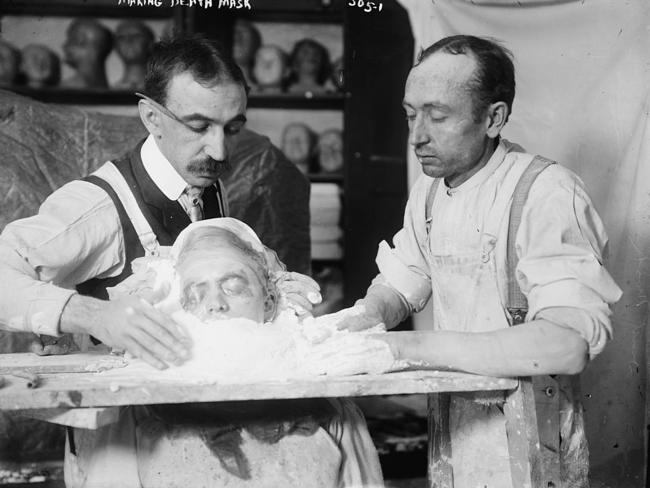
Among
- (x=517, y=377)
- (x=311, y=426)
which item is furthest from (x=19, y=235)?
(x=517, y=377)

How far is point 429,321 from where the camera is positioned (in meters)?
4.76

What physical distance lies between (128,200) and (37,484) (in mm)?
2194

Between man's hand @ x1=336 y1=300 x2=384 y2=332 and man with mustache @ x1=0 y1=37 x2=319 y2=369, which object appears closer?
man's hand @ x1=336 y1=300 x2=384 y2=332

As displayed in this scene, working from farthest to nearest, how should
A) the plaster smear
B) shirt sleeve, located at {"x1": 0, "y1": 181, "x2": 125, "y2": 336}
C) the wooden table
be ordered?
1. shirt sleeve, located at {"x1": 0, "y1": 181, "x2": 125, "y2": 336}
2. the plaster smear
3. the wooden table

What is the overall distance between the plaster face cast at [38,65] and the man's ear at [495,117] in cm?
457

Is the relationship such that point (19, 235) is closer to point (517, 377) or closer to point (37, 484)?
point (517, 377)

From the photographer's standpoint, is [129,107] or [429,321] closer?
[429,321]

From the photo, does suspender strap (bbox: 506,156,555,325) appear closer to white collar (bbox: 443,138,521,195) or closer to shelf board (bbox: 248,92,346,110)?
white collar (bbox: 443,138,521,195)

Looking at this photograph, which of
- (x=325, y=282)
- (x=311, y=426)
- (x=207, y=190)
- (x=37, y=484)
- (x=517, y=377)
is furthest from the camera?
(x=325, y=282)

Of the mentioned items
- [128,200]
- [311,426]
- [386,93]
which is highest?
[386,93]

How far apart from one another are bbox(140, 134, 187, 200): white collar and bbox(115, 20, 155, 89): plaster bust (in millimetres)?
3414

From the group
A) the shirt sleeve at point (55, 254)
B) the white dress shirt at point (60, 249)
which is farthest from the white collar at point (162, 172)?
the shirt sleeve at point (55, 254)

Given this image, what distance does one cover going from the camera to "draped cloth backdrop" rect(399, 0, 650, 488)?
3.60m

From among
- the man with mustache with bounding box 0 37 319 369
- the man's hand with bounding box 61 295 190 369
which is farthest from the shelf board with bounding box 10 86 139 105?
the man's hand with bounding box 61 295 190 369
